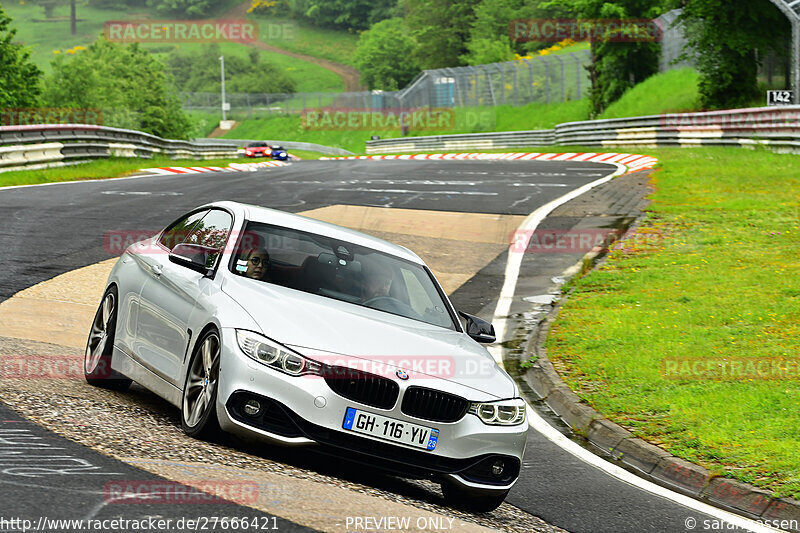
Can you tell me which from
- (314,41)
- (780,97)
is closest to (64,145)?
(780,97)

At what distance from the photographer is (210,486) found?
17.3 ft

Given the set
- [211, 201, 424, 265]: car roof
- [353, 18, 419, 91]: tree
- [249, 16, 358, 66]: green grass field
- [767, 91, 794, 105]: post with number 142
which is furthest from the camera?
[249, 16, 358, 66]: green grass field

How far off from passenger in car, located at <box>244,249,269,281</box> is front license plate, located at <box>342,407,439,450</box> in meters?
1.53

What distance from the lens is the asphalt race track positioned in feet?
18.7

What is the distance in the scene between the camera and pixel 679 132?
3603 cm

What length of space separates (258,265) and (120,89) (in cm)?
6320

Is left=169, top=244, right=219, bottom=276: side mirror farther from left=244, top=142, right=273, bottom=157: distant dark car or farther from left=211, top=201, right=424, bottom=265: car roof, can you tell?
left=244, top=142, right=273, bottom=157: distant dark car

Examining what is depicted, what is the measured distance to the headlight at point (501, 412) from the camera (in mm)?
6270

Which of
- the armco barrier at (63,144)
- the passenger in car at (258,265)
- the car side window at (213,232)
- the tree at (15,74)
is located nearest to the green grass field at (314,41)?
the tree at (15,74)

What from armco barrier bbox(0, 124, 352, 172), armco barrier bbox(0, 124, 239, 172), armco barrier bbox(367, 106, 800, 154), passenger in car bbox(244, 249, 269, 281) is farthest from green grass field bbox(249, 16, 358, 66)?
passenger in car bbox(244, 249, 269, 281)

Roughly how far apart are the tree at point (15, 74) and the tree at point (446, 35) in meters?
63.1

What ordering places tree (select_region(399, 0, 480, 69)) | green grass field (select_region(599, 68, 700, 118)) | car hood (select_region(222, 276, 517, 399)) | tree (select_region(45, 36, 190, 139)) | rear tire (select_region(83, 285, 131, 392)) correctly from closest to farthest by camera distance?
car hood (select_region(222, 276, 517, 399)) → rear tire (select_region(83, 285, 131, 392)) → green grass field (select_region(599, 68, 700, 118)) → tree (select_region(45, 36, 190, 139)) → tree (select_region(399, 0, 480, 69))

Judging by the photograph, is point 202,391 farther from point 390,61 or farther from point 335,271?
point 390,61

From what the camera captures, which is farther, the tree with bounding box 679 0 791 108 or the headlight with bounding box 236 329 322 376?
the tree with bounding box 679 0 791 108
